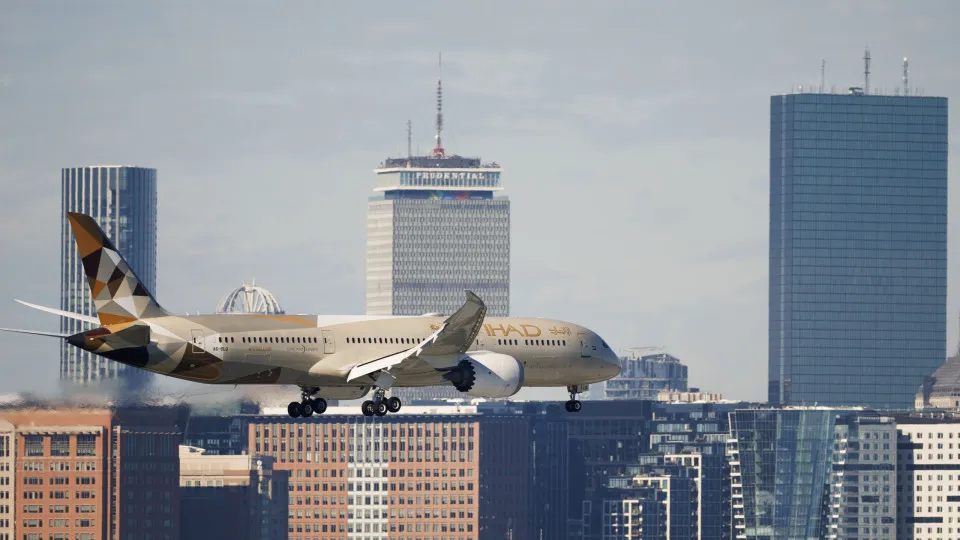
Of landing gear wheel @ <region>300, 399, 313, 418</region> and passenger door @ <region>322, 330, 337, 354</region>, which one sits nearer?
passenger door @ <region>322, 330, 337, 354</region>

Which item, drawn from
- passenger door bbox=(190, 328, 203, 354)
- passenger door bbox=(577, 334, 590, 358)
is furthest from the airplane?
passenger door bbox=(577, 334, 590, 358)

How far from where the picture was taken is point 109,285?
129375 mm

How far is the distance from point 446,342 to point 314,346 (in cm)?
687

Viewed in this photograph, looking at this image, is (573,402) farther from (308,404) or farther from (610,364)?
(308,404)

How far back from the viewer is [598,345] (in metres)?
146

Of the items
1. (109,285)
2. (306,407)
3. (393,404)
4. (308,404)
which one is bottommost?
(306,407)

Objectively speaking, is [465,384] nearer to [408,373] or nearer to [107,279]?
[408,373]

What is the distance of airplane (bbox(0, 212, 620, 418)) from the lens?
127938 mm

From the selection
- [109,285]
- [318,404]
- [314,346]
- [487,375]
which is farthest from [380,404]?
[109,285]

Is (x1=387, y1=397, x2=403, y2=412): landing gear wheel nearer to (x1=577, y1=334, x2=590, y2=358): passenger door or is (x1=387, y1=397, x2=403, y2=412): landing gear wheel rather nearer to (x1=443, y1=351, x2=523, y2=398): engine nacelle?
(x1=443, y1=351, x2=523, y2=398): engine nacelle

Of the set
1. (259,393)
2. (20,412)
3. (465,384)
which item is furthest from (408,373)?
(20,412)

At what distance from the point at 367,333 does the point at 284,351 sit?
580 centimetres

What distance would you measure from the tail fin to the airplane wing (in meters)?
11.4

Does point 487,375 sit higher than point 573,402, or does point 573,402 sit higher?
point 487,375
